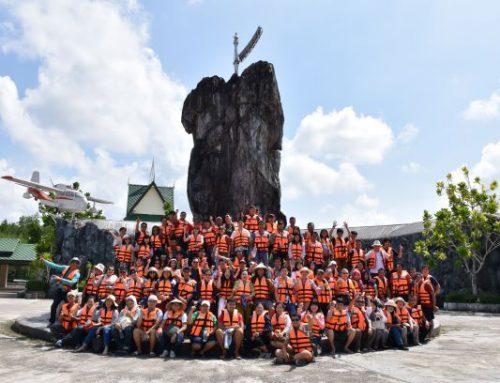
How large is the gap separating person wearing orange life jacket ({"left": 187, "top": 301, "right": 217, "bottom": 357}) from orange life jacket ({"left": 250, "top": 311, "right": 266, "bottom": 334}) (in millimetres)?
831

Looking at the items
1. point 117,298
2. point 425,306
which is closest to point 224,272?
point 117,298

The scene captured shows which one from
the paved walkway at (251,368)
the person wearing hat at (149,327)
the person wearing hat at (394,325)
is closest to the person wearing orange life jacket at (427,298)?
the person wearing hat at (394,325)

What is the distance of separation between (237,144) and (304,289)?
13.7m

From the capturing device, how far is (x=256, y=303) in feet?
36.4

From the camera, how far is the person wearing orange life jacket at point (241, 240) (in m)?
14.1

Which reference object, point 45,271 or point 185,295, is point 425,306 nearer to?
point 185,295

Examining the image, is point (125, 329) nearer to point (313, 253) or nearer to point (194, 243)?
point (194, 243)

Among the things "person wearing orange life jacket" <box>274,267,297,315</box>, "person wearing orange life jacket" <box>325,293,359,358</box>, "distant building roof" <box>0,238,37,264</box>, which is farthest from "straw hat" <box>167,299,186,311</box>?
"distant building roof" <box>0,238,37,264</box>

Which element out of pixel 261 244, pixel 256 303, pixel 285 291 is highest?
pixel 261 244

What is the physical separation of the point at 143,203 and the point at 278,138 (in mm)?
33310

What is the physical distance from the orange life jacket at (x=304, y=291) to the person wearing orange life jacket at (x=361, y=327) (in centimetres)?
107

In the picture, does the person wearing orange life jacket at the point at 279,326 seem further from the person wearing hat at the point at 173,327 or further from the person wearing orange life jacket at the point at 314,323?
the person wearing hat at the point at 173,327

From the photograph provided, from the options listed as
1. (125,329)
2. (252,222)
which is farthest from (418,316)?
(125,329)

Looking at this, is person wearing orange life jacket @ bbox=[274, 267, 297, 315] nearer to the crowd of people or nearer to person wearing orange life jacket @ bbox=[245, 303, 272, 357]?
the crowd of people
